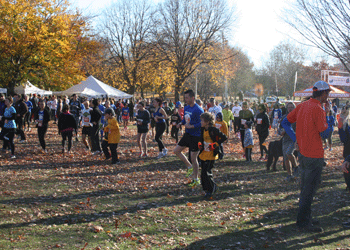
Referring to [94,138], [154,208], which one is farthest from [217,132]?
[94,138]

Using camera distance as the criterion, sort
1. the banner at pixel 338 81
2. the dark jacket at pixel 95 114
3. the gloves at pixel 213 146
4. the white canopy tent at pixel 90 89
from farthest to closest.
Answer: the banner at pixel 338 81 < the white canopy tent at pixel 90 89 < the dark jacket at pixel 95 114 < the gloves at pixel 213 146

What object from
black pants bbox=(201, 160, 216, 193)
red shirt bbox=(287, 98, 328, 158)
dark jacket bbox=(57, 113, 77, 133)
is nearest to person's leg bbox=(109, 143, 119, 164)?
dark jacket bbox=(57, 113, 77, 133)

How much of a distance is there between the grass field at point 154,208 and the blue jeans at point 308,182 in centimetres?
25

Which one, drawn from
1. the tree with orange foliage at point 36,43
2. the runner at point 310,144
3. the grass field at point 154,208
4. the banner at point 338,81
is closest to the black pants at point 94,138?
the grass field at point 154,208

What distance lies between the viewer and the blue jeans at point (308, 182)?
4.96 metres

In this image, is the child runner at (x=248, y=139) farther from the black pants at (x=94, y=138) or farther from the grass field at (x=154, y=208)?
the black pants at (x=94, y=138)

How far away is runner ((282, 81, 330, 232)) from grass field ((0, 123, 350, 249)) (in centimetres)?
36

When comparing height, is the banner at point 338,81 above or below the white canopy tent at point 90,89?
above

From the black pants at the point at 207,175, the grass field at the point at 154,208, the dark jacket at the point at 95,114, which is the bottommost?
the grass field at the point at 154,208

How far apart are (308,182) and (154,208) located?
110 inches

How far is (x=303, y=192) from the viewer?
5.10 meters

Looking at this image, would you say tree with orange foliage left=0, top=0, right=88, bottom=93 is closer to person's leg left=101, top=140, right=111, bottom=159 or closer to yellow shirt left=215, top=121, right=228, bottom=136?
person's leg left=101, top=140, right=111, bottom=159

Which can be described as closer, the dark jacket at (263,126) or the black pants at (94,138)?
the dark jacket at (263,126)

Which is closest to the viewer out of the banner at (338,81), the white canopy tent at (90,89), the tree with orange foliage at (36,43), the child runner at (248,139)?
the child runner at (248,139)
